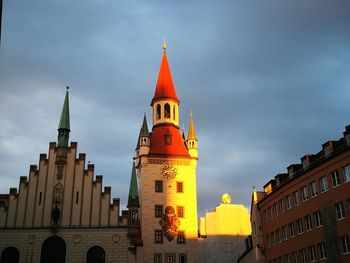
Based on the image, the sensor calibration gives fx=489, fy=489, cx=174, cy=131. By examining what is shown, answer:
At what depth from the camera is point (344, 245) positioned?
39.8 meters

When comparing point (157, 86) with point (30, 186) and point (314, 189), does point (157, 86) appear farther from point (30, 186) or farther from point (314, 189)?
point (314, 189)

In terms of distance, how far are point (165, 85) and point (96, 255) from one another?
2884 centimetres

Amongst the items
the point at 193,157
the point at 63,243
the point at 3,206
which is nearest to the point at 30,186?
the point at 3,206

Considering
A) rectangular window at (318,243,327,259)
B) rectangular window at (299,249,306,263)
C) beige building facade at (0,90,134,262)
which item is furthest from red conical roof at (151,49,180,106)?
rectangular window at (318,243,327,259)

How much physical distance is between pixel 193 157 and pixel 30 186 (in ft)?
70.2

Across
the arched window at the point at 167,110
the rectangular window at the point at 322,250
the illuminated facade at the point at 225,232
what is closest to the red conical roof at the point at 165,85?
the arched window at the point at 167,110

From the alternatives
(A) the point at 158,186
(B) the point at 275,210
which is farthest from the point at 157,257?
(B) the point at 275,210

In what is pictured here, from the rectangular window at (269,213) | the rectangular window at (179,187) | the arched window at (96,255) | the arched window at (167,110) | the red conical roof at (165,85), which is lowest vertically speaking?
the arched window at (96,255)

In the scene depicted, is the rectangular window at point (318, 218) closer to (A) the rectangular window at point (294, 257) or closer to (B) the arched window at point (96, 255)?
(A) the rectangular window at point (294, 257)

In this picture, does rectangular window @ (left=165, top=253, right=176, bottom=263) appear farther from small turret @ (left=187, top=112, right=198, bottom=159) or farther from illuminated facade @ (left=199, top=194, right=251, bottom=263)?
illuminated facade @ (left=199, top=194, right=251, bottom=263)

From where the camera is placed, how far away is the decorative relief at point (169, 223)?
60028 millimetres

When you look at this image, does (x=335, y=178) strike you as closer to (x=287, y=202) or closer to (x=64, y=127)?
(x=287, y=202)

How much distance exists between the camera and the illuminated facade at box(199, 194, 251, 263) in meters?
92.9

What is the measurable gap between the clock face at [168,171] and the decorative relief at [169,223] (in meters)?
4.09
